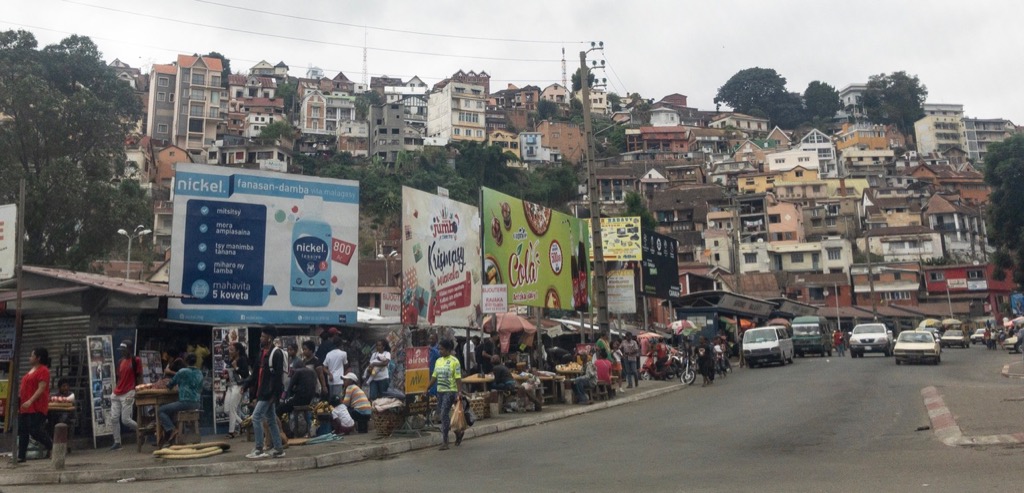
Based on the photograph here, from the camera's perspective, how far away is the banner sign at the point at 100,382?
572 inches

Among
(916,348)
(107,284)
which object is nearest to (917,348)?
(916,348)

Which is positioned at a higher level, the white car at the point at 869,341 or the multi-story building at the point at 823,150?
the multi-story building at the point at 823,150

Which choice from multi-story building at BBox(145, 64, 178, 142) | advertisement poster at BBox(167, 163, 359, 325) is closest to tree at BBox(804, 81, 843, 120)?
multi-story building at BBox(145, 64, 178, 142)

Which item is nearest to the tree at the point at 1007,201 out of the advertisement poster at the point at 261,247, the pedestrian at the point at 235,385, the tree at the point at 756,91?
the advertisement poster at the point at 261,247

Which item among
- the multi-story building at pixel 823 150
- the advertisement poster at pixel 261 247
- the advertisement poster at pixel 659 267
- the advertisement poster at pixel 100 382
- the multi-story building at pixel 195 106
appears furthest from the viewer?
the multi-story building at pixel 823 150

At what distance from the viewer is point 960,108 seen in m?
178

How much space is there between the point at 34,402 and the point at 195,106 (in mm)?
121215

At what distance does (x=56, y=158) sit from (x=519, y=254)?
24.4m

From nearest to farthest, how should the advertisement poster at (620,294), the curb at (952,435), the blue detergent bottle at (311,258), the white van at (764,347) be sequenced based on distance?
1. the curb at (952,435)
2. the blue detergent bottle at (311,258)
3. the advertisement poster at (620,294)
4. the white van at (764,347)

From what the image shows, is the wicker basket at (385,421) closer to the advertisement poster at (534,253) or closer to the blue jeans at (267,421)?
the blue jeans at (267,421)

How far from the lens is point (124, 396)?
14.4 metres

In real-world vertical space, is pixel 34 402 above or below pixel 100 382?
below

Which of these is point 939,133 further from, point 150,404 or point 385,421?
point 150,404

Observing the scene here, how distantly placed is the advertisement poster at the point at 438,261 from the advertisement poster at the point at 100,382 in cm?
692
